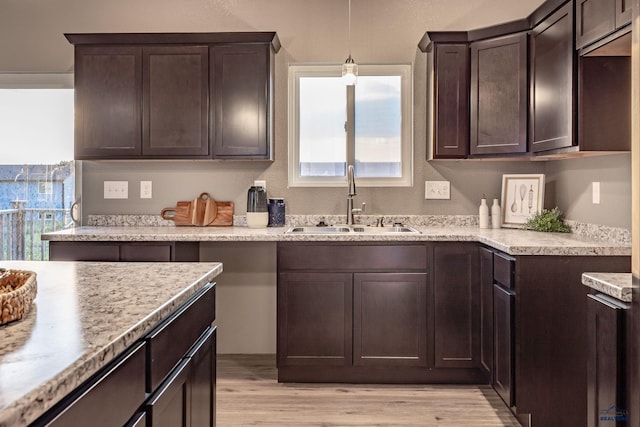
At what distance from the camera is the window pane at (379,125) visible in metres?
3.56

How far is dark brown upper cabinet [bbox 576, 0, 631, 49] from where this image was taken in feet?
6.36

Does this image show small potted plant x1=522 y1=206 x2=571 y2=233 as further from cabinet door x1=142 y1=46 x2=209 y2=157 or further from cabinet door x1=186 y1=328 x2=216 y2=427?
cabinet door x1=186 y1=328 x2=216 y2=427

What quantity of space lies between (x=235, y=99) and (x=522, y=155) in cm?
182

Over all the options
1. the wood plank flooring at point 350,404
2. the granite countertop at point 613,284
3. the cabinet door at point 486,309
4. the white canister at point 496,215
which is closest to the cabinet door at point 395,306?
the wood plank flooring at point 350,404

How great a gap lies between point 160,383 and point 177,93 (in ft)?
8.09

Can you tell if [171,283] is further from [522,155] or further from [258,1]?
[258,1]

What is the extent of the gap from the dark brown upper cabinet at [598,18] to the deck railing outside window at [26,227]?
11.4ft

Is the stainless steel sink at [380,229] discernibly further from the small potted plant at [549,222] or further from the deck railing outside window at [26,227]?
the deck railing outside window at [26,227]

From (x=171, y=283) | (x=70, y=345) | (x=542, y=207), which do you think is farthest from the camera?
(x=542, y=207)

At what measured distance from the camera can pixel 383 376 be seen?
303cm

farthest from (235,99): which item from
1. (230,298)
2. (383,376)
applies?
(383,376)

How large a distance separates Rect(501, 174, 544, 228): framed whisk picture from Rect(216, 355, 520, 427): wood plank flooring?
1107 millimetres

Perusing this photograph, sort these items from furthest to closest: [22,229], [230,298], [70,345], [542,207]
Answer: [22,229] → [230,298] → [542,207] → [70,345]

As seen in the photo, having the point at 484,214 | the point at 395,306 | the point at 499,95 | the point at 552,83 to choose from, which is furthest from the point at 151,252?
the point at 552,83
